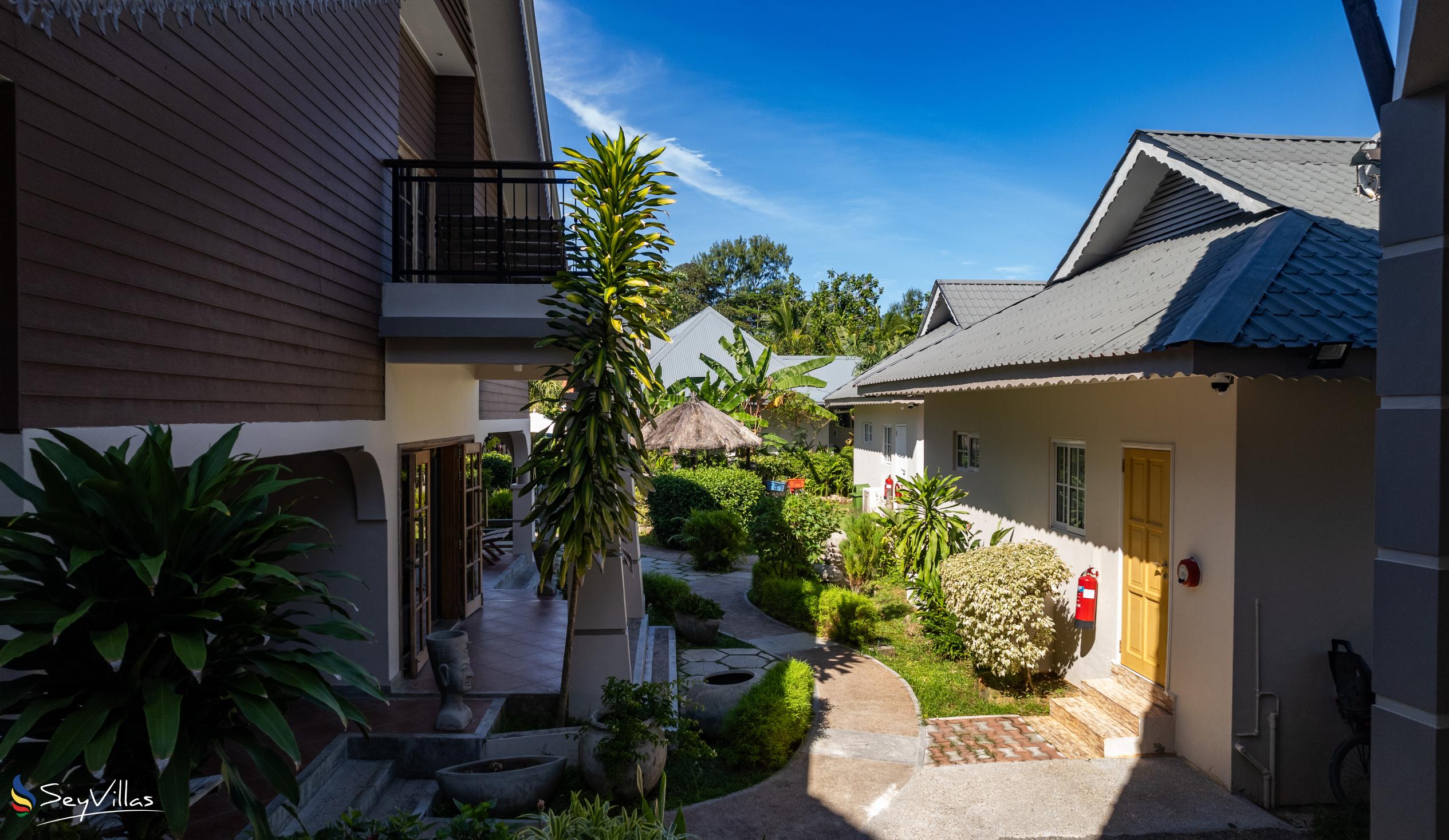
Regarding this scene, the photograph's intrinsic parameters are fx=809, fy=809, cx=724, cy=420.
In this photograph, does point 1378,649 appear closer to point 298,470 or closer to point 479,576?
point 298,470

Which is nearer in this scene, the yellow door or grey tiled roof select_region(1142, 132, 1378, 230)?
the yellow door

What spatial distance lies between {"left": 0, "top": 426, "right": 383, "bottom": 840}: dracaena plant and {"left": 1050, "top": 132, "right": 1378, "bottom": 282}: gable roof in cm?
894

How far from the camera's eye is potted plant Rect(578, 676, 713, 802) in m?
6.14

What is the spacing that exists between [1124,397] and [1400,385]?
21.0 ft

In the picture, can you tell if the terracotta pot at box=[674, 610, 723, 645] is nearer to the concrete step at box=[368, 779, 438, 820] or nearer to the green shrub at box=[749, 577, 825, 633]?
the green shrub at box=[749, 577, 825, 633]

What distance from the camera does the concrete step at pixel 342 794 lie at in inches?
214

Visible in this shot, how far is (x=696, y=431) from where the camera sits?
60.1 feet

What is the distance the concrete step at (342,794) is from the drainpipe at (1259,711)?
6.75m

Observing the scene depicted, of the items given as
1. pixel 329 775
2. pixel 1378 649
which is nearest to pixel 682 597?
pixel 329 775

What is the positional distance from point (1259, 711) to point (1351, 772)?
802mm

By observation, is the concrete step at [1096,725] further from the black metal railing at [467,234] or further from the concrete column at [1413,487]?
the black metal railing at [467,234]

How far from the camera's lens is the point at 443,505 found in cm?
1066

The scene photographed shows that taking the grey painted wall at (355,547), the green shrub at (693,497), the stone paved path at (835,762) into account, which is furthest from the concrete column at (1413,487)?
the green shrub at (693,497)

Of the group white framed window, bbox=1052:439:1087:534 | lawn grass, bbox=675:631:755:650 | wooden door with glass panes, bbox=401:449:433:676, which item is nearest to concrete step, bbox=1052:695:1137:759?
white framed window, bbox=1052:439:1087:534
